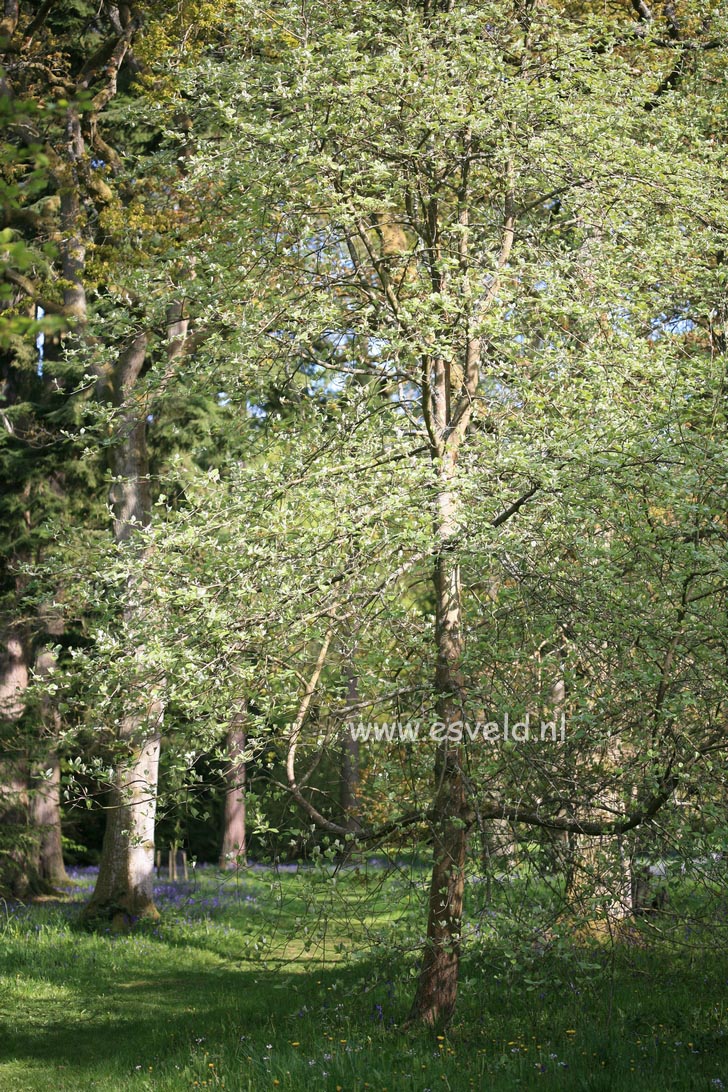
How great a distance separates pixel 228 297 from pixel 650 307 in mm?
2566

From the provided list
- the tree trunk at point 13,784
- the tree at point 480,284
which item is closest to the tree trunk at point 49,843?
the tree trunk at point 13,784

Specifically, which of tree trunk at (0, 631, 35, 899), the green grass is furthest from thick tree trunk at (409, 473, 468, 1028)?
tree trunk at (0, 631, 35, 899)

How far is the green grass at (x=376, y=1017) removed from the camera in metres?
5.10

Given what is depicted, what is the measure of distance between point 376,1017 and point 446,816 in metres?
1.50

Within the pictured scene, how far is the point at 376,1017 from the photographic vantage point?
6438mm

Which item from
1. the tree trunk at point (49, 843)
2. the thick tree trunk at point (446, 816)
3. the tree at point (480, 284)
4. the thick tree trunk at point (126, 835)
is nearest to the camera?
the tree at point (480, 284)

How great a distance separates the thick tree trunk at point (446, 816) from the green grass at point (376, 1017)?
0.45ft

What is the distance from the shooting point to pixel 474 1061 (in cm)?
533

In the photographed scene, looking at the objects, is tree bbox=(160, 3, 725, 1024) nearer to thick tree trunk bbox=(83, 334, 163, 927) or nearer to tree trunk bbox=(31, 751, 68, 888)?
thick tree trunk bbox=(83, 334, 163, 927)

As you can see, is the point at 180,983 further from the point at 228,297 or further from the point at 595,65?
the point at 595,65

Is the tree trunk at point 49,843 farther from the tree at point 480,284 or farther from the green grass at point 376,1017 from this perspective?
the tree at point 480,284

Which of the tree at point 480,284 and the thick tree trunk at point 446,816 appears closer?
the tree at point 480,284

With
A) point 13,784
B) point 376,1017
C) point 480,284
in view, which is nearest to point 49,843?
point 13,784

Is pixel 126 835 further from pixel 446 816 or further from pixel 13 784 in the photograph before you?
pixel 446 816
